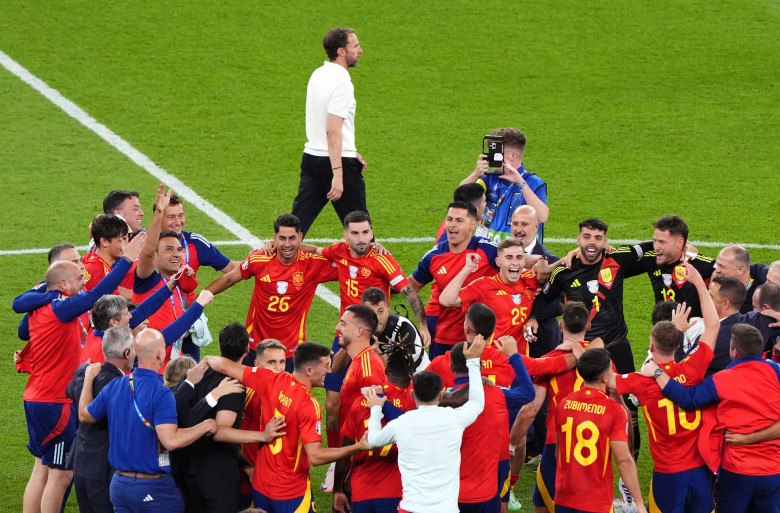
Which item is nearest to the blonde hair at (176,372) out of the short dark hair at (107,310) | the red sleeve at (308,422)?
the short dark hair at (107,310)

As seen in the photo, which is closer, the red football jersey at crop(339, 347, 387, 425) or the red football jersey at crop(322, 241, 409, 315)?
the red football jersey at crop(339, 347, 387, 425)

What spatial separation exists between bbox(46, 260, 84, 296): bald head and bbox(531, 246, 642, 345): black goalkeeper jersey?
11.8 ft

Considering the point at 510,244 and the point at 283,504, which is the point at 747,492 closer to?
the point at 510,244

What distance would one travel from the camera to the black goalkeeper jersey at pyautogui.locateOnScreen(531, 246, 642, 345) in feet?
30.0

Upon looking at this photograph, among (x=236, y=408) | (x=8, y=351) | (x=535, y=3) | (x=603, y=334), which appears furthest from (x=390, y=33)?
(x=236, y=408)

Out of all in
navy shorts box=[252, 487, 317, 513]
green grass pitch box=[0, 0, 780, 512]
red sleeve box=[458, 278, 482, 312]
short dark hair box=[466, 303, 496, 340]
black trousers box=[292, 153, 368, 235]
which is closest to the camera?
navy shorts box=[252, 487, 317, 513]

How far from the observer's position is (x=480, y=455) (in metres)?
7.18

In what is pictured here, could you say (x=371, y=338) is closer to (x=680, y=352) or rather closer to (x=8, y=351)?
(x=680, y=352)

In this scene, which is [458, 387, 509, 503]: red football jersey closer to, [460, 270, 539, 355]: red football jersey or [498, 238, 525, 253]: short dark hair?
[460, 270, 539, 355]: red football jersey

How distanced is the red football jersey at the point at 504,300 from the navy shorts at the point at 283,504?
2.27 meters

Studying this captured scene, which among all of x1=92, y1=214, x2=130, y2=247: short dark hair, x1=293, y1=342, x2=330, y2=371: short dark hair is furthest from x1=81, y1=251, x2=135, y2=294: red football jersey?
x1=293, y1=342, x2=330, y2=371: short dark hair

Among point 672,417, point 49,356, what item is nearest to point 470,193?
point 672,417

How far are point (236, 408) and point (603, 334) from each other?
132 inches

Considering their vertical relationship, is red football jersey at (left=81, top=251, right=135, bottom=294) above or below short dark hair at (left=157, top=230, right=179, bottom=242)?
below
